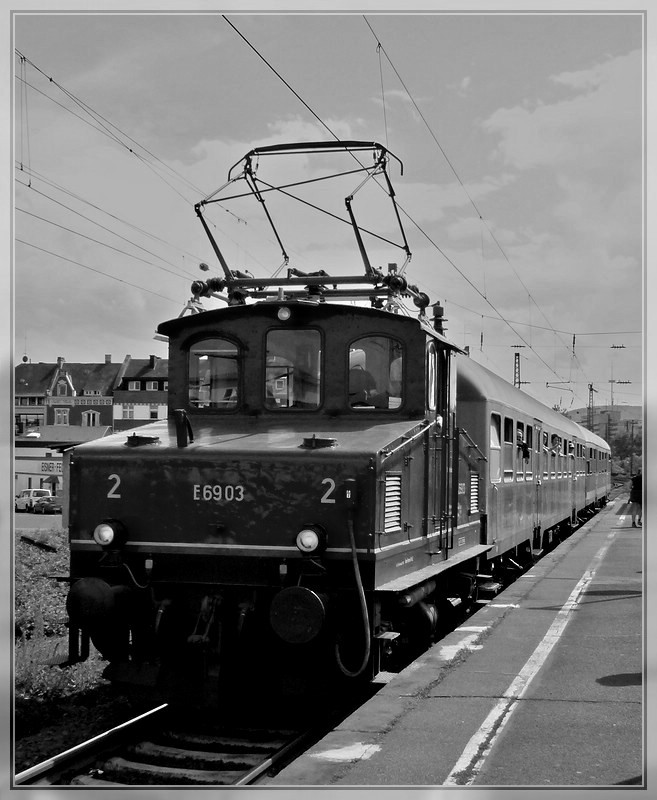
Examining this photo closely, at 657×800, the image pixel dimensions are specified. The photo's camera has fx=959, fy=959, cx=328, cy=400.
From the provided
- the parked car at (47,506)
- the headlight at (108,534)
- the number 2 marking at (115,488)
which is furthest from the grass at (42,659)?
the parked car at (47,506)

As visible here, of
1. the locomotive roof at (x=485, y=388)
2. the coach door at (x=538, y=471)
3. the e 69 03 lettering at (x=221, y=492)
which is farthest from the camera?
the coach door at (x=538, y=471)

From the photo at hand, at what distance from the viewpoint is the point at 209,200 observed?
913 centimetres

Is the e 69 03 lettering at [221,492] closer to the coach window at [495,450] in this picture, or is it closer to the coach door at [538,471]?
the coach window at [495,450]

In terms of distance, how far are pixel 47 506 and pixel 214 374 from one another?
2762 cm

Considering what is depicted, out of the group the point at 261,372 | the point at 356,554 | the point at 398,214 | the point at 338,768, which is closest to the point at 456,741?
the point at 338,768

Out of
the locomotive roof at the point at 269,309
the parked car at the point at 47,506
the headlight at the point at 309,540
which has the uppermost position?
the locomotive roof at the point at 269,309

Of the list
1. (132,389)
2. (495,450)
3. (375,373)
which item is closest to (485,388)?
(495,450)

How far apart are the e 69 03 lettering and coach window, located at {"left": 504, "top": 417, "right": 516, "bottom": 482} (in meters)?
6.73

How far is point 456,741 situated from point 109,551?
3256 mm

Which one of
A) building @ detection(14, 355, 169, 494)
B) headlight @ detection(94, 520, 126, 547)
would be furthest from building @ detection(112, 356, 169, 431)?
headlight @ detection(94, 520, 126, 547)

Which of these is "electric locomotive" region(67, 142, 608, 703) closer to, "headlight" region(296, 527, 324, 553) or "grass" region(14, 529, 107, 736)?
"headlight" region(296, 527, 324, 553)

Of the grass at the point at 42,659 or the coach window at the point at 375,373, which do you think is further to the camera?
the grass at the point at 42,659

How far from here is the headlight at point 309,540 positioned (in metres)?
7.43

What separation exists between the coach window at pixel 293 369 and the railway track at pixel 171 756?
284 cm
